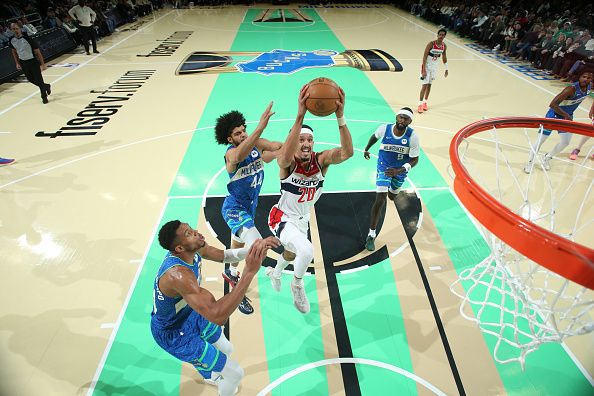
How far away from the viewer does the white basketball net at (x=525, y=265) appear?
294cm

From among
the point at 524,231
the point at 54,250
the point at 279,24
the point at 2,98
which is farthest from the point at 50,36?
the point at 524,231

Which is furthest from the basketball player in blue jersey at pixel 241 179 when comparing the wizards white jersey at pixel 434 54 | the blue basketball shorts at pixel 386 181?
the wizards white jersey at pixel 434 54

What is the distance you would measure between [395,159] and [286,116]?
4.21 meters

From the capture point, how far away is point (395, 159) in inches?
187

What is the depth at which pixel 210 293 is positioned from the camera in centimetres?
241

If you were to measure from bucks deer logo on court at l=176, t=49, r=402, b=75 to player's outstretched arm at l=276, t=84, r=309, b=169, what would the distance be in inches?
346

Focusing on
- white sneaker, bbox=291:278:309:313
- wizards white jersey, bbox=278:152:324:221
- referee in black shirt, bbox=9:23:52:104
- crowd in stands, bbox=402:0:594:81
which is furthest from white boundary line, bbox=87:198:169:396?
crowd in stands, bbox=402:0:594:81

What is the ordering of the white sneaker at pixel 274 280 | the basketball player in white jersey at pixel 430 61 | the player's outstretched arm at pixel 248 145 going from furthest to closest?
the basketball player in white jersey at pixel 430 61
the white sneaker at pixel 274 280
the player's outstretched arm at pixel 248 145

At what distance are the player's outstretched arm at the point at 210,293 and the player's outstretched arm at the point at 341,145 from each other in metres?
1.27

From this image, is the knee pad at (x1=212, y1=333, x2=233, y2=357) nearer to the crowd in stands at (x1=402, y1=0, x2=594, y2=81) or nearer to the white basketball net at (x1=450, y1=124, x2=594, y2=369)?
the white basketball net at (x1=450, y1=124, x2=594, y2=369)

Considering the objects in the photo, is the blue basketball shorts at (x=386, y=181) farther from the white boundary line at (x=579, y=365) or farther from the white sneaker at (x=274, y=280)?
the white boundary line at (x=579, y=365)

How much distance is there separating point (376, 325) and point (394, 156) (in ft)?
6.86

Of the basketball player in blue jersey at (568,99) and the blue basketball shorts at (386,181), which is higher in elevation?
the basketball player in blue jersey at (568,99)

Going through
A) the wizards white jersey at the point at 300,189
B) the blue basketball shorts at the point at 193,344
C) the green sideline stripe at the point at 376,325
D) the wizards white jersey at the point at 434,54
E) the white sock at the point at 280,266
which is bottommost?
the green sideline stripe at the point at 376,325
